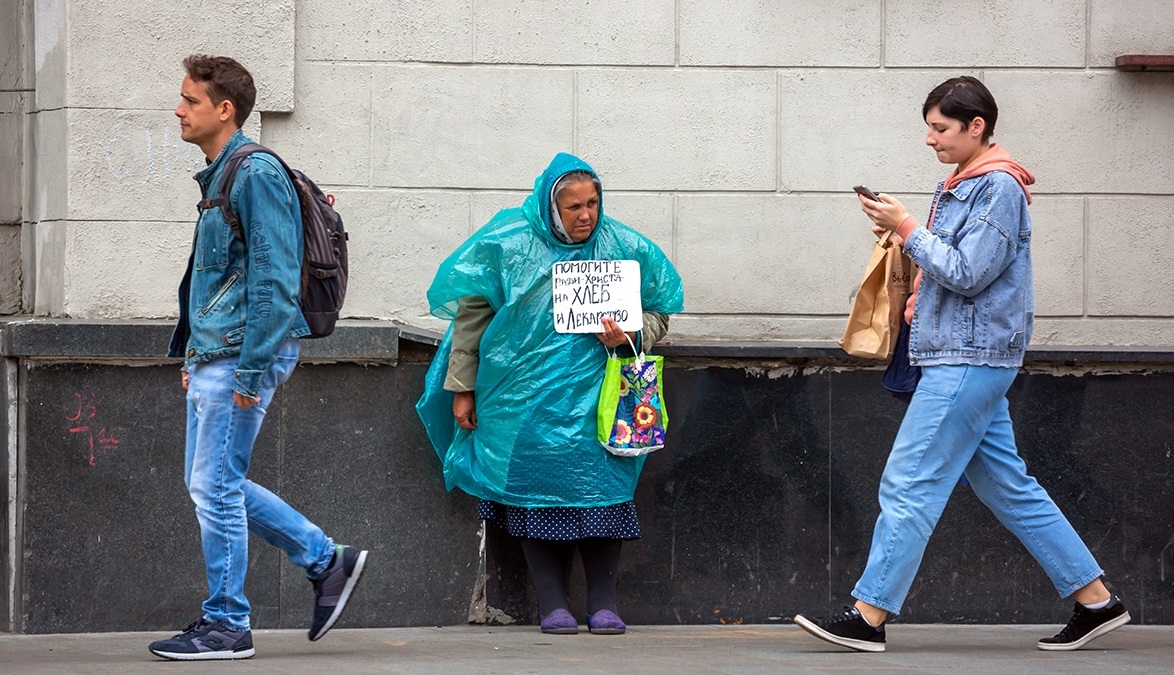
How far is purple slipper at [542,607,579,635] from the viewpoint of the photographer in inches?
230

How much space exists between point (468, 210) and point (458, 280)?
2.13 ft

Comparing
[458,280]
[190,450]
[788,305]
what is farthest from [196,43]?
[788,305]

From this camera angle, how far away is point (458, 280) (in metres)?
5.78

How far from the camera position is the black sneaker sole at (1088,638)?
5.39 meters

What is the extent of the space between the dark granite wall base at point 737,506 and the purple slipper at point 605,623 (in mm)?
298

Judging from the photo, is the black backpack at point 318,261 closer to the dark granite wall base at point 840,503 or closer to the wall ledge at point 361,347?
the wall ledge at point 361,347

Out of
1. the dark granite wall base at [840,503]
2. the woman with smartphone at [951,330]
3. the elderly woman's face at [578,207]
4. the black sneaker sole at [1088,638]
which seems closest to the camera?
the woman with smartphone at [951,330]

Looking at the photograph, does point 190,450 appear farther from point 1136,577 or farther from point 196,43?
point 1136,577

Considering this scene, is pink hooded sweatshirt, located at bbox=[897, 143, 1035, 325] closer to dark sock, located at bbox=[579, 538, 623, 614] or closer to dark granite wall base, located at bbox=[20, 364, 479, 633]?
dark sock, located at bbox=[579, 538, 623, 614]

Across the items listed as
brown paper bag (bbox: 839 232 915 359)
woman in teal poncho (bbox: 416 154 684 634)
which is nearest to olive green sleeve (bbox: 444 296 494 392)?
woman in teal poncho (bbox: 416 154 684 634)

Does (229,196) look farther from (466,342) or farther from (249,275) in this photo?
(466,342)

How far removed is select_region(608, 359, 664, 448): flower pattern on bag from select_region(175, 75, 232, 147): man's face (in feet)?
5.32

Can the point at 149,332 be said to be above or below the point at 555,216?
below

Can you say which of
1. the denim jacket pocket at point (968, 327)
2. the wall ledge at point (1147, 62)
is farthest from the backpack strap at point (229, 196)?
the wall ledge at point (1147, 62)
